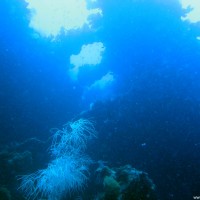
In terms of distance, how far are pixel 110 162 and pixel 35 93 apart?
4.51m

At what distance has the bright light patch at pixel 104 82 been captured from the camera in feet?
33.3

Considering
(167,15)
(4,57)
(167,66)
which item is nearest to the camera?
(167,66)

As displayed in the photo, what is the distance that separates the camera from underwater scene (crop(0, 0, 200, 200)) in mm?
6887

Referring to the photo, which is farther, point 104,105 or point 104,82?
point 104,82

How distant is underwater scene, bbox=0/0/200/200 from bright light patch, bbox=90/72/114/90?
41mm

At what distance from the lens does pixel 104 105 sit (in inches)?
339

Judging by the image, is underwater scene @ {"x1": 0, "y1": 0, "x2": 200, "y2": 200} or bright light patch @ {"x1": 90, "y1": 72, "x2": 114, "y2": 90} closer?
underwater scene @ {"x1": 0, "y1": 0, "x2": 200, "y2": 200}

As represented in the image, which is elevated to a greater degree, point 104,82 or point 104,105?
point 104,82

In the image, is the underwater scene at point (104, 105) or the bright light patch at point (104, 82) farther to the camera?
the bright light patch at point (104, 82)

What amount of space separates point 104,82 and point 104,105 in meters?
2.04

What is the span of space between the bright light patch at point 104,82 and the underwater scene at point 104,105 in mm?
41

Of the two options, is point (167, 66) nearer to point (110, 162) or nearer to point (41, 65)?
point (110, 162)

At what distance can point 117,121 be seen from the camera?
8.09 m

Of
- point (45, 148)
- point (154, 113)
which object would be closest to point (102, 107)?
point (154, 113)
